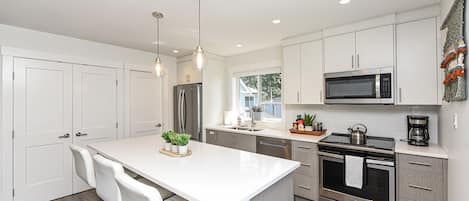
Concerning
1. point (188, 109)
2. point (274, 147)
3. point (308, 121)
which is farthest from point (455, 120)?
point (188, 109)

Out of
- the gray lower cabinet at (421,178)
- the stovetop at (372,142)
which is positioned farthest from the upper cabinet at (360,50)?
the gray lower cabinet at (421,178)

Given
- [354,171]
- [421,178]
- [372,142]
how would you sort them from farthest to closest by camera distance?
[372,142] < [354,171] < [421,178]

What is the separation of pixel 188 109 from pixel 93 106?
5.29 ft

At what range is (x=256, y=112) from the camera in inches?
160

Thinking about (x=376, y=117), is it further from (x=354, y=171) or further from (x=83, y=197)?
(x=83, y=197)

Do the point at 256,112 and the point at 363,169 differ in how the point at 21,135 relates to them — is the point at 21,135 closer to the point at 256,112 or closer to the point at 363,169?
the point at 256,112

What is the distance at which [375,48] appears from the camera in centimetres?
249

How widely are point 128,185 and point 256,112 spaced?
309cm

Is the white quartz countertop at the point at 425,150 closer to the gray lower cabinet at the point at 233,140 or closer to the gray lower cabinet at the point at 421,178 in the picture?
the gray lower cabinet at the point at 421,178

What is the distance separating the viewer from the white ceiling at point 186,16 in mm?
2119

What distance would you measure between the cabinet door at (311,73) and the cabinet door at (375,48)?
49cm

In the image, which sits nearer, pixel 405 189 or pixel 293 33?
pixel 405 189

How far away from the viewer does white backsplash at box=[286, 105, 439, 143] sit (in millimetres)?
2445

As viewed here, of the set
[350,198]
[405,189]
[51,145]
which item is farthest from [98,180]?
[405,189]
